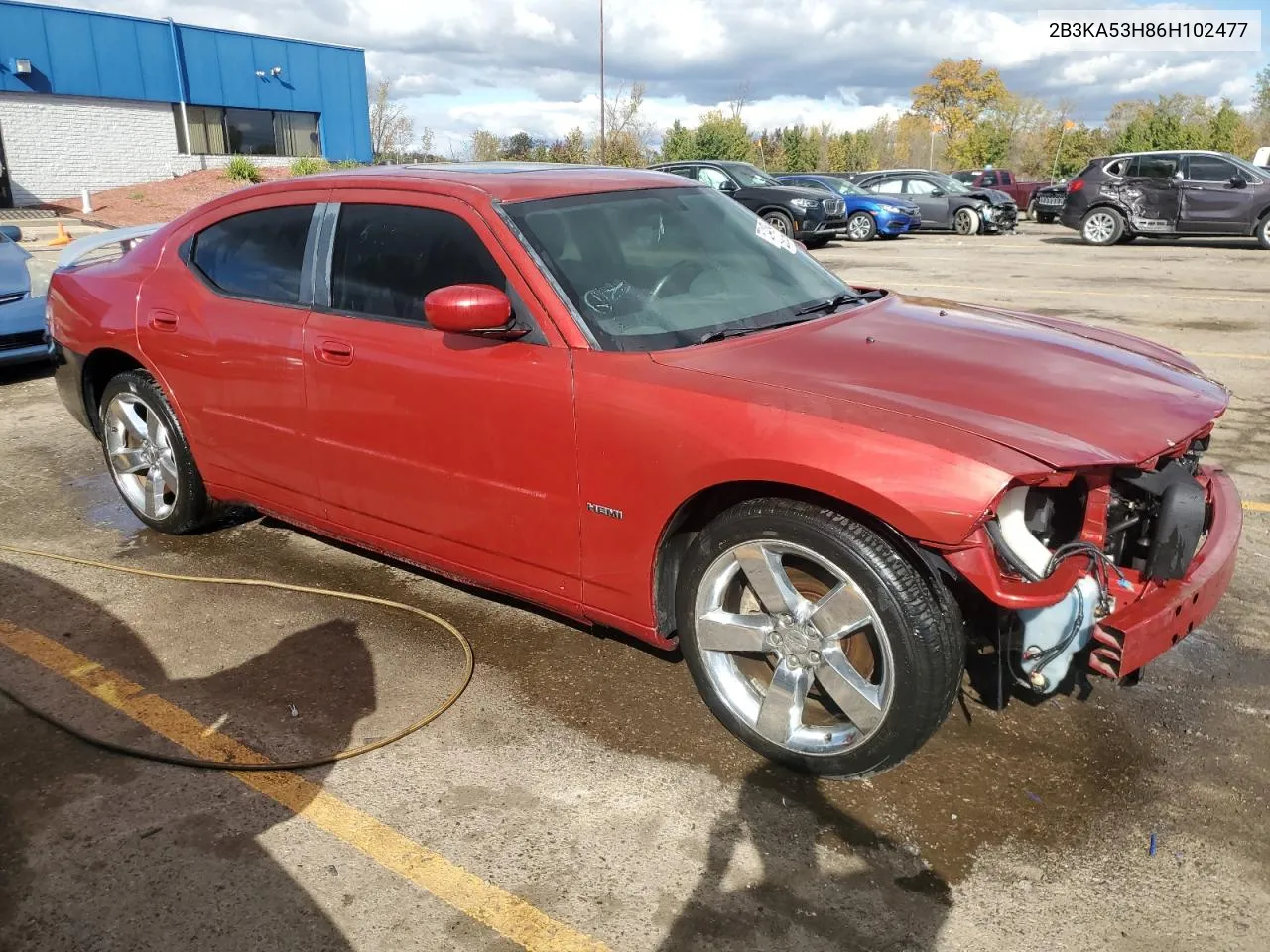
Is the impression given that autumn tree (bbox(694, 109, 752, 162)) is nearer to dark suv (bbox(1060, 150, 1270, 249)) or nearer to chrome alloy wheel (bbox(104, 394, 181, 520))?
dark suv (bbox(1060, 150, 1270, 249))

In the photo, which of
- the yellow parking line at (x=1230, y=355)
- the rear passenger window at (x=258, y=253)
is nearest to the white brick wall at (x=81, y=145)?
the rear passenger window at (x=258, y=253)

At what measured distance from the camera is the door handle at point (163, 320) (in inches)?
168

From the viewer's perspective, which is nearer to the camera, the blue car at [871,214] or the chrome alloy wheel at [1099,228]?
the chrome alloy wheel at [1099,228]

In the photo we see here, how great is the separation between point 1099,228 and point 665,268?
18.9 metres

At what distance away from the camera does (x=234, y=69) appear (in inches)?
1371

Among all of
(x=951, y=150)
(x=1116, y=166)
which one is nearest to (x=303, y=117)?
(x=1116, y=166)

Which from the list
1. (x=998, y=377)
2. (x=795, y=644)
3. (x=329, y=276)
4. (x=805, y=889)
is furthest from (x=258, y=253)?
(x=805, y=889)

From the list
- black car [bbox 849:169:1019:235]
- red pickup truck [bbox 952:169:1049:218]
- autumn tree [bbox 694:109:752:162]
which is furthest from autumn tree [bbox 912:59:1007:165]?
black car [bbox 849:169:1019:235]

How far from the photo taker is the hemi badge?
2.98 meters

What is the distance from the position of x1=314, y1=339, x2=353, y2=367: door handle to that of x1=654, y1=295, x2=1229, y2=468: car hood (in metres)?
1.24

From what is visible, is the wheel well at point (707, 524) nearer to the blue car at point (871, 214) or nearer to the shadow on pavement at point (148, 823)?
the shadow on pavement at point (148, 823)

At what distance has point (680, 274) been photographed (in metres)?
3.48

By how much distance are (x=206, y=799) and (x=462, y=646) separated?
108 centimetres

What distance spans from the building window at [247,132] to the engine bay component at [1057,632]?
37510 mm
